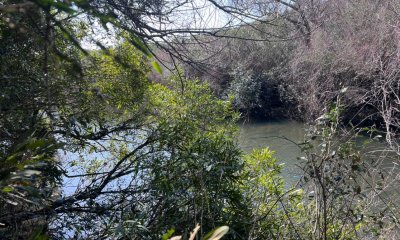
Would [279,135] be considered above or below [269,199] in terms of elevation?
below

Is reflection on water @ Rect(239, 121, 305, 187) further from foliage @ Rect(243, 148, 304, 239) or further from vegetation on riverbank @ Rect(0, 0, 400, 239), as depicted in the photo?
foliage @ Rect(243, 148, 304, 239)

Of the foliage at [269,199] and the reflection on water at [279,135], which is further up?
the foliage at [269,199]

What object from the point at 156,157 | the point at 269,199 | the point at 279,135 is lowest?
the point at 279,135

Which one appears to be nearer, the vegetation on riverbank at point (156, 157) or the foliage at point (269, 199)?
the vegetation on riverbank at point (156, 157)

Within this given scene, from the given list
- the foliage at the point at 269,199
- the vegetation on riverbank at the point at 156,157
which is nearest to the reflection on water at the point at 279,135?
the vegetation on riverbank at the point at 156,157

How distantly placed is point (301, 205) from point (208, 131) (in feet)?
3.46

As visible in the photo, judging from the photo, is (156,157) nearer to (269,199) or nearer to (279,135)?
(269,199)

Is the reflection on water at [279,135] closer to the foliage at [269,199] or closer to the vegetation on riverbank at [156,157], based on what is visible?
the vegetation on riverbank at [156,157]

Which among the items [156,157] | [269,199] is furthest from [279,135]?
[156,157]

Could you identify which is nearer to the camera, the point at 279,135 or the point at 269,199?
the point at 269,199

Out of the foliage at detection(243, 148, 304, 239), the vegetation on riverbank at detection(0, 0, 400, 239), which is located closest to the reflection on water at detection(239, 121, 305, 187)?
the vegetation on riverbank at detection(0, 0, 400, 239)

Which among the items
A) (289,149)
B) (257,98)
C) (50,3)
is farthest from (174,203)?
(257,98)

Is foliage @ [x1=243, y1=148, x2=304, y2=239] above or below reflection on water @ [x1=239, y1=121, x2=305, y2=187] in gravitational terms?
above

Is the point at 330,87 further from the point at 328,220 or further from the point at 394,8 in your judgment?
the point at 328,220
